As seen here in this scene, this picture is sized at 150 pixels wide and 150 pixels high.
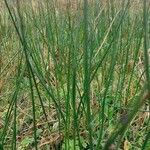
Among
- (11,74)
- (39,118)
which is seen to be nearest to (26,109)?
(39,118)

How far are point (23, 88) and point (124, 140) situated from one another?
2.02ft

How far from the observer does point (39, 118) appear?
4.74ft

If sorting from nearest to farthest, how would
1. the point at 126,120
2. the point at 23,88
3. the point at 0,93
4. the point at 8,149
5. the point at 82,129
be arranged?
the point at 126,120, the point at 8,149, the point at 82,129, the point at 0,93, the point at 23,88

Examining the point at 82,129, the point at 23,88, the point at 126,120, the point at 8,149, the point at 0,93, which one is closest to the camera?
the point at 126,120

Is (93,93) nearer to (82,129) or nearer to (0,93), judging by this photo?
(82,129)

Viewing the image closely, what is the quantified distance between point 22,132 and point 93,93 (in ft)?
1.10

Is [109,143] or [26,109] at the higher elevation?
[109,143]

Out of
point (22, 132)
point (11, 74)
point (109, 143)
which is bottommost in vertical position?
point (22, 132)

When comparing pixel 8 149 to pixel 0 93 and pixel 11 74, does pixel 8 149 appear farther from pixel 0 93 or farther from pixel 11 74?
pixel 11 74

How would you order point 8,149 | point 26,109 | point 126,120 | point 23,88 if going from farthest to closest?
point 23,88, point 26,109, point 8,149, point 126,120

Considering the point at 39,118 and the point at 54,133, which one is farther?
the point at 39,118

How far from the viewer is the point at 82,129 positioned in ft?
4.30

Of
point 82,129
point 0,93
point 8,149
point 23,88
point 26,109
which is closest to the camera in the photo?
point 8,149

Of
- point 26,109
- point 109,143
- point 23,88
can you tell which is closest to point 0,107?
point 26,109
